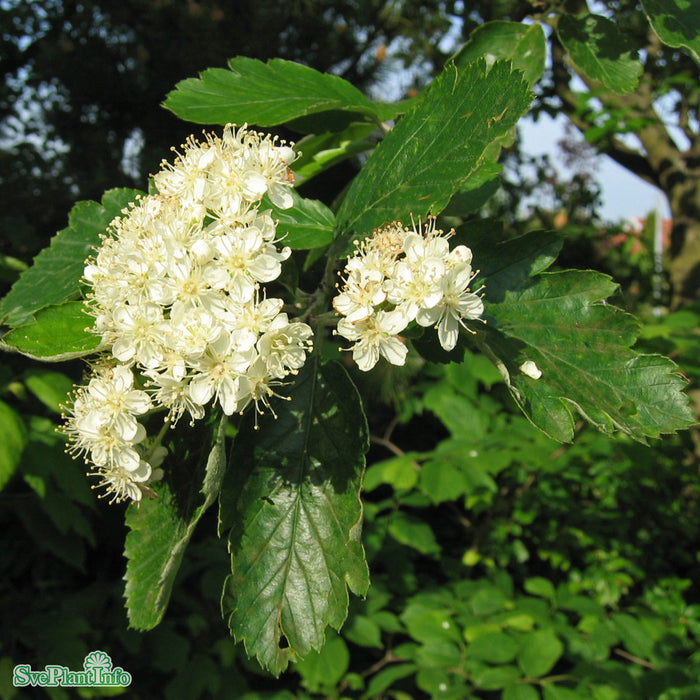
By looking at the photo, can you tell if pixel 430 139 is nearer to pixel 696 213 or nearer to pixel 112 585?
pixel 112 585

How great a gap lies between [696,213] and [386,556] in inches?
69.1

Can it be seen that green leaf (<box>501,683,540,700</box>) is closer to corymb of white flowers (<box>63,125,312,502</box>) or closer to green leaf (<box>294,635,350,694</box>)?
green leaf (<box>294,635,350,694</box>)

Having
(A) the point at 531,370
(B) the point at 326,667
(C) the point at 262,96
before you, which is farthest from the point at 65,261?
(B) the point at 326,667

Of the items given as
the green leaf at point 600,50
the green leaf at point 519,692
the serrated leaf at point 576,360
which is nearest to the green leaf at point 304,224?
the serrated leaf at point 576,360

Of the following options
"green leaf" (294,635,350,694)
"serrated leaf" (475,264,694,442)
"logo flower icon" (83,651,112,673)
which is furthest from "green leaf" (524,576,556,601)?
"serrated leaf" (475,264,694,442)

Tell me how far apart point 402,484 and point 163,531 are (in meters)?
1.17

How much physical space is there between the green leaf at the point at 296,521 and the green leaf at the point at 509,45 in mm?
571

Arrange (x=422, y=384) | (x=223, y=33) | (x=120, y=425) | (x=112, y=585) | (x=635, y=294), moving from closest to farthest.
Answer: (x=120, y=425)
(x=112, y=585)
(x=422, y=384)
(x=223, y=33)
(x=635, y=294)

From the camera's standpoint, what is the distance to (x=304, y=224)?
2.67 ft

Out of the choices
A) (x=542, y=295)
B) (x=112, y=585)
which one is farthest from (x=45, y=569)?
(x=542, y=295)

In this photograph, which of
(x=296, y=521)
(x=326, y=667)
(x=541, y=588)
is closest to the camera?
(x=296, y=521)

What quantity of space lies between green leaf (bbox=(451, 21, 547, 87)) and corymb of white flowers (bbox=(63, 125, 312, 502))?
1.57 ft

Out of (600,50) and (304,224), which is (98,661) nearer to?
(304,224)

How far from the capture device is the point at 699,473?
2539mm
